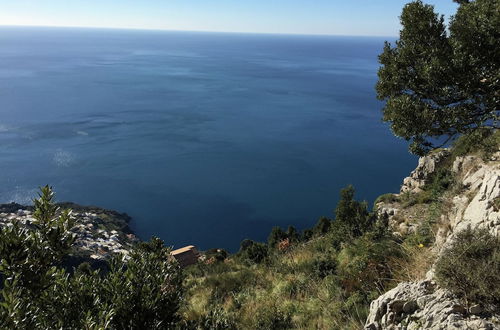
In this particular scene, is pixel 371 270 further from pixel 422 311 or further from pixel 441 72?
pixel 441 72

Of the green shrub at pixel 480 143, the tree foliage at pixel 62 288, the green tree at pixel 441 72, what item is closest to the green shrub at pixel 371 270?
the green tree at pixel 441 72

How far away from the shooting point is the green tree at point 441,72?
7.59 m

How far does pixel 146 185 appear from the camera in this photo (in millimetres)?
65312

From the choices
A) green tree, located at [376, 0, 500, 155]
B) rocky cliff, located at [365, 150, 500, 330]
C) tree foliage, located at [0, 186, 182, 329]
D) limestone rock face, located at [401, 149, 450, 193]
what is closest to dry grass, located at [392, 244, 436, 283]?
rocky cliff, located at [365, 150, 500, 330]

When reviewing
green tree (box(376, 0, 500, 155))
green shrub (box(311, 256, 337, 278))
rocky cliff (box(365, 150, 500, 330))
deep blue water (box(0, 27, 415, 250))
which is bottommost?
deep blue water (box(0, 27, 415, 250))

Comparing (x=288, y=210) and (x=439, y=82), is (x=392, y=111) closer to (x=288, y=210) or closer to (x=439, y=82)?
Answer: (x=439, y=82)

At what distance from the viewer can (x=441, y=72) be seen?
802 centimetres

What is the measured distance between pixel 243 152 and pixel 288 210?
22.6 meters

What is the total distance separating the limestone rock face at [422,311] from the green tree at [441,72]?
5.12 m

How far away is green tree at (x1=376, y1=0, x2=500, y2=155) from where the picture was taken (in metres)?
7.59

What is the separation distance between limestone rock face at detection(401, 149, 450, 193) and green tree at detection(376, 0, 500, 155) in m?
12.0

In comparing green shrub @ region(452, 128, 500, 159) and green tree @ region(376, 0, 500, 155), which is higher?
green tree @ region(376, 0, 500, 155)

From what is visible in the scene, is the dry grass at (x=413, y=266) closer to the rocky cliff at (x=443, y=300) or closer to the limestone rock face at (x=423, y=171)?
the rocky cliff at (x=443, y=300)

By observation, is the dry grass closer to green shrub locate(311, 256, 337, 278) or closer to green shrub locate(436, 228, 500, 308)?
green shrub locate(436, 228, 500, 308)
